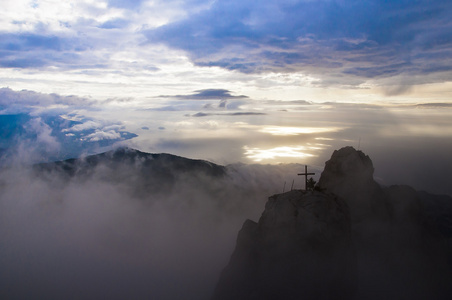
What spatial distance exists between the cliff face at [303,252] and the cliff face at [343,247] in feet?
0.43

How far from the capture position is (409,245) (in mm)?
57188

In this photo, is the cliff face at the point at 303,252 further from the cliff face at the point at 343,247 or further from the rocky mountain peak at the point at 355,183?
the rocky mountain peak at the point at 355,183

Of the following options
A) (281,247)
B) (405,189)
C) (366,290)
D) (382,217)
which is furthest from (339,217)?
(405,189)

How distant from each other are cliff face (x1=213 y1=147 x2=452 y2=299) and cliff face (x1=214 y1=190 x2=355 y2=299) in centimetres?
13

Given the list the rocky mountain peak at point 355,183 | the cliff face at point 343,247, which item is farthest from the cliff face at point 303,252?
the rocky mountain peak at point 355,183

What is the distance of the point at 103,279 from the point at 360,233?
135 metres

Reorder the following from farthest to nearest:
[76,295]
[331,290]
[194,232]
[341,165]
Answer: [194,232]
[76,295]
[341,165]
[331,290]

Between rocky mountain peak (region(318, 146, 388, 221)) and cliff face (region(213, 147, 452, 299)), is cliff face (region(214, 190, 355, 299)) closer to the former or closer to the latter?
cliff face (region(213, 147, 452, 299))

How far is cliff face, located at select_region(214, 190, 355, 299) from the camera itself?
4159cm

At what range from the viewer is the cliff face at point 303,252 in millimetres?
41594

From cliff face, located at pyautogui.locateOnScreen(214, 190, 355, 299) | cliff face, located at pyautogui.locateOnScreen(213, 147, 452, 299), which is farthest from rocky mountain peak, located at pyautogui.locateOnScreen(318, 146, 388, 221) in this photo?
cliff face, located at pyautogui.locateOnScreen(214, 190, 355, 299)

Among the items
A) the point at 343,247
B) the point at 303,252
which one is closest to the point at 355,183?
the point at 343,247

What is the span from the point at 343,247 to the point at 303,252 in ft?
18.8

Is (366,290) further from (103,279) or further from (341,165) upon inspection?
(103,279)
